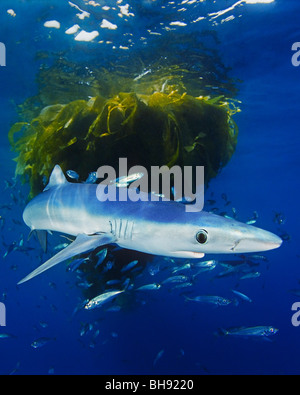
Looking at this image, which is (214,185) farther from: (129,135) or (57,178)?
(57,178)

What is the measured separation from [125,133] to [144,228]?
472cm

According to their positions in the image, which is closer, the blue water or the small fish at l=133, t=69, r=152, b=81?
the blue water

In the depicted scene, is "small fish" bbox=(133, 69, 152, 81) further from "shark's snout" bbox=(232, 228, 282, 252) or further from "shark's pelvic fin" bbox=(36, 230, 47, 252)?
"shark's snout" bbox=(232, 228, 282, 252)

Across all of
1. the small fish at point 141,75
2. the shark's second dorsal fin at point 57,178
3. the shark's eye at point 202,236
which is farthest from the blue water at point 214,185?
the shark's eye at point 202,236

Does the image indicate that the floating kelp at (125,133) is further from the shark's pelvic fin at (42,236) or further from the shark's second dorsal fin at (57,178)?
the shark's second dorsal fin at (57,178)

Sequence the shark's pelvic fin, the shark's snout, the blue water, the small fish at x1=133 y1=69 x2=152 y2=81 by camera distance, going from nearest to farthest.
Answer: the shark's snout → the shark's pelvic fin → the blue water → the small fish at x1=133 y1=69 x2=152 y2=81

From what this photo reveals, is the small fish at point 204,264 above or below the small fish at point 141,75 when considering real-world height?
below

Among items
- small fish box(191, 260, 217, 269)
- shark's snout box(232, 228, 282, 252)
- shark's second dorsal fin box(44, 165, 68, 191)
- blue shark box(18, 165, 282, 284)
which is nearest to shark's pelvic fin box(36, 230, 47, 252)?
shark's second dorsal fin box(44, 165, 68, 191)

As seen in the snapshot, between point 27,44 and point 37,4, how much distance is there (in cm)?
190

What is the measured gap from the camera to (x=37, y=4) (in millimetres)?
7562

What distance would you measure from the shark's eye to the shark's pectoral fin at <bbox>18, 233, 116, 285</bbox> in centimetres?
94

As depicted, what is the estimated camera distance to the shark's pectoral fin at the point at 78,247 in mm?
2336

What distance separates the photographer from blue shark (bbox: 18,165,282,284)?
209 cm

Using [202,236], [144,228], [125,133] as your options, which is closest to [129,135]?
[125,133]
